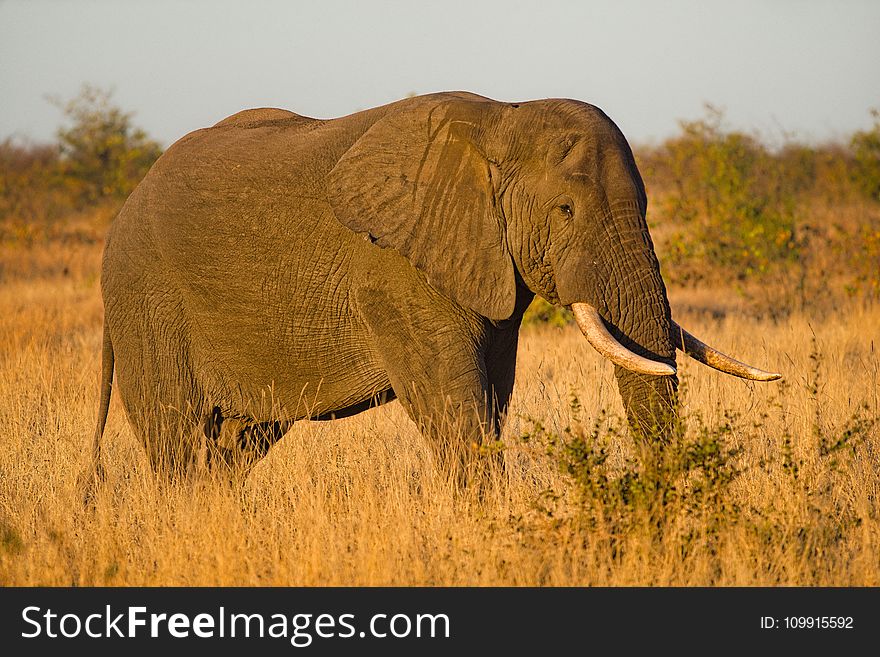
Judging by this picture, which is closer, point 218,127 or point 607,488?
point 607,488

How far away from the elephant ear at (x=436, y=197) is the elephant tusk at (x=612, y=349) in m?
0.40

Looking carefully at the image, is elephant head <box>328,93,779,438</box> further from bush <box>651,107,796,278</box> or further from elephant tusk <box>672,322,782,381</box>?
bush <box>651,107,796,278</box>

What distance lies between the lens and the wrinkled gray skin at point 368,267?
5141 mm

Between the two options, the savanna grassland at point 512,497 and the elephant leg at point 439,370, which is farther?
the elephant leg at point 439,370

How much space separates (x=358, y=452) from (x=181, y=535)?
160 centimetres

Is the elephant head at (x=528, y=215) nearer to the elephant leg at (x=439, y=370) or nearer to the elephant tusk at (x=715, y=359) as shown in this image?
the elephant tusk at (x=715, y=359)

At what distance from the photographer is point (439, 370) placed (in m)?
5.42

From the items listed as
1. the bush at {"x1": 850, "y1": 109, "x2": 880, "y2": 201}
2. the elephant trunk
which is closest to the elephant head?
the elephant trunk

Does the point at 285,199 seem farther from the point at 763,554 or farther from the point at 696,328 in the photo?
the point at 696,328

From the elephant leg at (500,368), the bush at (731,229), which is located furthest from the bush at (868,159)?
the elephant leg at (500,368)

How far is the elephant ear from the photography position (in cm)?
537

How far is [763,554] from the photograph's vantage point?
4.85 metres
